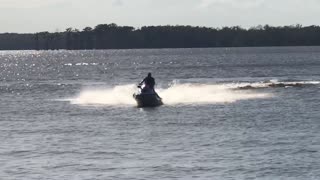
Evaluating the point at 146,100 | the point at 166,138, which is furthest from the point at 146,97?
the point at 166,138

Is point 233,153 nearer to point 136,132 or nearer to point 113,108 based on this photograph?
point 136,132

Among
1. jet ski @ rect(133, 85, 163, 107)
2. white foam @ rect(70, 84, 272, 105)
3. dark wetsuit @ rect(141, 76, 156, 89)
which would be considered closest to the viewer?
dark wetsuit @ rect(141, 76, 156, 89)

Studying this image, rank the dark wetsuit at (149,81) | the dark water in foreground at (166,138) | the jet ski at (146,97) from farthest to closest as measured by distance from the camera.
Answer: the jet ski at (146,97) → the dark wetsuit at (149,81) → the dark water in foreground at (166,138)

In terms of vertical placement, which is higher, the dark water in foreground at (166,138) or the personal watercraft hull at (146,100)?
the personal watercraft hull at (146,100)

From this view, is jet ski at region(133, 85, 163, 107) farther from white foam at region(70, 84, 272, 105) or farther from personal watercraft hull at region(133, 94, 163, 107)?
white foam at region(70, 84, 272, 105)

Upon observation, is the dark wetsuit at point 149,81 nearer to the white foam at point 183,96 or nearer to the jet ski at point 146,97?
the jet ski at point 146,97

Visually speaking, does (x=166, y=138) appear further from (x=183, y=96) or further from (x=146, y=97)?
(x=183, y=96)

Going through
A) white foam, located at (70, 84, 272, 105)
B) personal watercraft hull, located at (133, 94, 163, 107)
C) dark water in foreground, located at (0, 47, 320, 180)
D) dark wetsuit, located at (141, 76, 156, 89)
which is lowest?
white foam, located at (70, 84, 272, 105)

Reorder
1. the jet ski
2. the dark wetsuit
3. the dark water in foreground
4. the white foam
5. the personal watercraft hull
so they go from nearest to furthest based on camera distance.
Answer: the dark water in foreground < the dark wetsuit < the jet ski < the personal watercraft hull < the white foam

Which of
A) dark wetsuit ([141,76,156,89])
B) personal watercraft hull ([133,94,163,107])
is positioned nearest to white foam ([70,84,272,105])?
personal watercraft hull ([133,94,163,107])

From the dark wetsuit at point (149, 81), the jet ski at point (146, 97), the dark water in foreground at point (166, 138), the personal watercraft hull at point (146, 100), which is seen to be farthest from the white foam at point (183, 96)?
the dark wetsuit at point (149, 81)

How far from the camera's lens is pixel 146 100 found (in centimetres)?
6047

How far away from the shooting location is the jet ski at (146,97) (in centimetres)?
5978

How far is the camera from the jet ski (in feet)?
196
